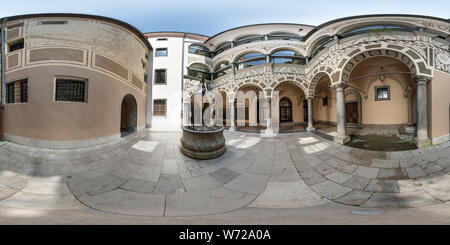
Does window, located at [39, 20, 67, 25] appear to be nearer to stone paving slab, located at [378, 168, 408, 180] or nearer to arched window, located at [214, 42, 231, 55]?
stone paving slab, located at [378, 168, 408, 180]

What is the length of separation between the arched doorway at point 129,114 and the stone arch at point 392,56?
17.7 feet

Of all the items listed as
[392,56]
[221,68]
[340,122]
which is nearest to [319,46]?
[392,56]

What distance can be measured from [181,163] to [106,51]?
2.27 m

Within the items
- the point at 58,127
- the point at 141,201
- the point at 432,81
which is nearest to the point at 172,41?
the point at 58,127

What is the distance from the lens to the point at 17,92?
8.20 feet

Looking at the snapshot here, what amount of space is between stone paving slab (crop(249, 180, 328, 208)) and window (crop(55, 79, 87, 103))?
9.89ft

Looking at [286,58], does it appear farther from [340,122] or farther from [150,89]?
[150,89]

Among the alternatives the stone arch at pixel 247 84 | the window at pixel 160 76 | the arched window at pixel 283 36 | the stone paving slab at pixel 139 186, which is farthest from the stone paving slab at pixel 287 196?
the arched window at pixel 283 36

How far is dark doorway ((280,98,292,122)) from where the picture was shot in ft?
29.9

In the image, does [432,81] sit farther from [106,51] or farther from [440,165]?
[106,51]

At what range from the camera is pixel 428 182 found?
230cm

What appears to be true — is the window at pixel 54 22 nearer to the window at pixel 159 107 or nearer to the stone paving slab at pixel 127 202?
the window at pixel 159 107

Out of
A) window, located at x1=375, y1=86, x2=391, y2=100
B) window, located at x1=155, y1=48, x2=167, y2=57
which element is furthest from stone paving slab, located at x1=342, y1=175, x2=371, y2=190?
window, located at x1=375, y1=86, x2=391, y2=100

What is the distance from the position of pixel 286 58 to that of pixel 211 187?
6.88 meters
